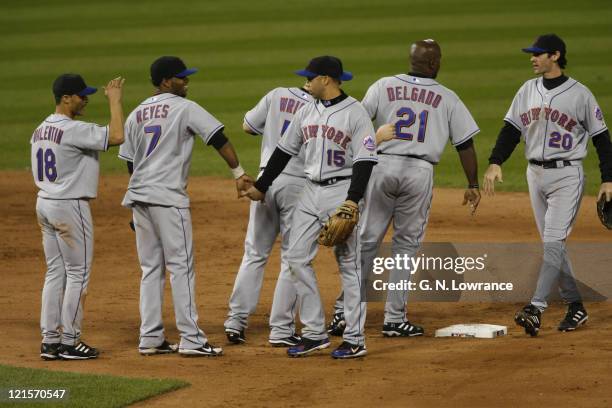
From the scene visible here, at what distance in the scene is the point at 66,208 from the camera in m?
7.08

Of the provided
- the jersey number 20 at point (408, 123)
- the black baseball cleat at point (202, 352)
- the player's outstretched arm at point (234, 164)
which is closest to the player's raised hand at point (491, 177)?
the jersey number 20 at point (408, 123)

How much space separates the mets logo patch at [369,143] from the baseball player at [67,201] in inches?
58.2

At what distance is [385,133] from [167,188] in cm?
138

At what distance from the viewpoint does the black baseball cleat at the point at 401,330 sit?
773 cm

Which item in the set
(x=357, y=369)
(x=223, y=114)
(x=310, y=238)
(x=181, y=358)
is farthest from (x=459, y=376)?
(x=223, y=114)

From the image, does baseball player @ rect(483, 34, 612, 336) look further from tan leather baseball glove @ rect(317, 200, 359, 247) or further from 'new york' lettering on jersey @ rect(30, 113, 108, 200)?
'new york' lettering on jersey @ rect(30, 113, 108, 200)

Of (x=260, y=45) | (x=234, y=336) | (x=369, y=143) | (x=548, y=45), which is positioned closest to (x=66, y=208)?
(x=234, y=336)

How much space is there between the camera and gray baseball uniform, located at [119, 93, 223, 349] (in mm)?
7074

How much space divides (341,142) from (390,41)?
13.7 m

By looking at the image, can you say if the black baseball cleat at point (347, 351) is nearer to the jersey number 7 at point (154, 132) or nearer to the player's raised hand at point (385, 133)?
the player's raised hand at point (385, 133)

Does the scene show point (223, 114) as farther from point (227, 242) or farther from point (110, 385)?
point (110, 385)

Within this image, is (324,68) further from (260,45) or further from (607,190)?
(260,45)

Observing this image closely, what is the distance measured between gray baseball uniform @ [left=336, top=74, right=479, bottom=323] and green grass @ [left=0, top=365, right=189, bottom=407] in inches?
76.2

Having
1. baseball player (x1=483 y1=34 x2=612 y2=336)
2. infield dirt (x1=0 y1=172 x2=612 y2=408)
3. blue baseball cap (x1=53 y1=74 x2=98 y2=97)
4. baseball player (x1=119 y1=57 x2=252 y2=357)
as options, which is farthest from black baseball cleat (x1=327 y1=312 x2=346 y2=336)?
blue baseball cap (x1=53 y1=74 x2=98 y2=97)
